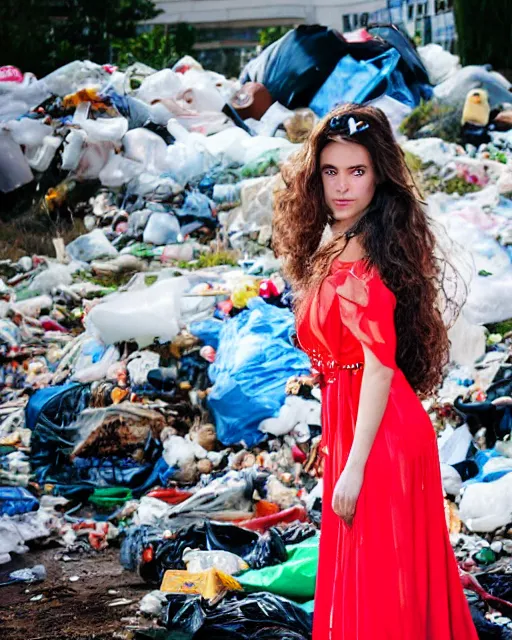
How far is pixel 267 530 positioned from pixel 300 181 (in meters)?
2.03

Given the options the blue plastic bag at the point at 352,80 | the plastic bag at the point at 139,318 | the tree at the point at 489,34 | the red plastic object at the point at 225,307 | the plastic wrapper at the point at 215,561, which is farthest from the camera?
the tree at the point at 489,34

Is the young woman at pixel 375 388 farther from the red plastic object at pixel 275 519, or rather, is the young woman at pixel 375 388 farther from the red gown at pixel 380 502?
the red plastic object at pixel 275 519

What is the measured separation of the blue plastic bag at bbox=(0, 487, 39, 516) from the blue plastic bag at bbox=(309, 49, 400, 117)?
238 inches

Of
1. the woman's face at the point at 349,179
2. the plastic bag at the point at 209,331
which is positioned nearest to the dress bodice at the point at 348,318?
the woman's face at the point at 349,179

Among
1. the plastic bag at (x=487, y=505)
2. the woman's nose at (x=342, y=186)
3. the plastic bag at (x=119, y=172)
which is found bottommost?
the plastic bag at (x=487, y=505)

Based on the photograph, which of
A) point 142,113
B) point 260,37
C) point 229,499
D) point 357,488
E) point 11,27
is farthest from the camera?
point 260,37

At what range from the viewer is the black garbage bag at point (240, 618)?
10.4 feet

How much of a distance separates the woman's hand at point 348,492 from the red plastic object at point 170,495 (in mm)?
2661

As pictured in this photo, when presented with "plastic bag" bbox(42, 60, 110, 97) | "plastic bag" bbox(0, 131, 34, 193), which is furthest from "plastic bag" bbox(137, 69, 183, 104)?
"plastic bag" bbox(0, 131, 34, 193)

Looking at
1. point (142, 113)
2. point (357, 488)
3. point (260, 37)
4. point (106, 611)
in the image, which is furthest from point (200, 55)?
point (357, 488)

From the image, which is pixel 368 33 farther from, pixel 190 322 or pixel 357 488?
→ pixel 357 488

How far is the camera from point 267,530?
407 centimetres

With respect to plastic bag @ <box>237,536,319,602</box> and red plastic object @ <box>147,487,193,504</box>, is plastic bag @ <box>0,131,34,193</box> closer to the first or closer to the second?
red plastic object @ <box>147,487,193,504</box>

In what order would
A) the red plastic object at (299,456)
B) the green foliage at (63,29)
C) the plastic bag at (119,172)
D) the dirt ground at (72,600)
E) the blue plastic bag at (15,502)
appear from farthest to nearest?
the green foliage at (63,29)
the plastic bag at (119,172)
the red plastic object at (299,456)
the blue plastic bag at (15,502)
the dirt ground at (72,600)
